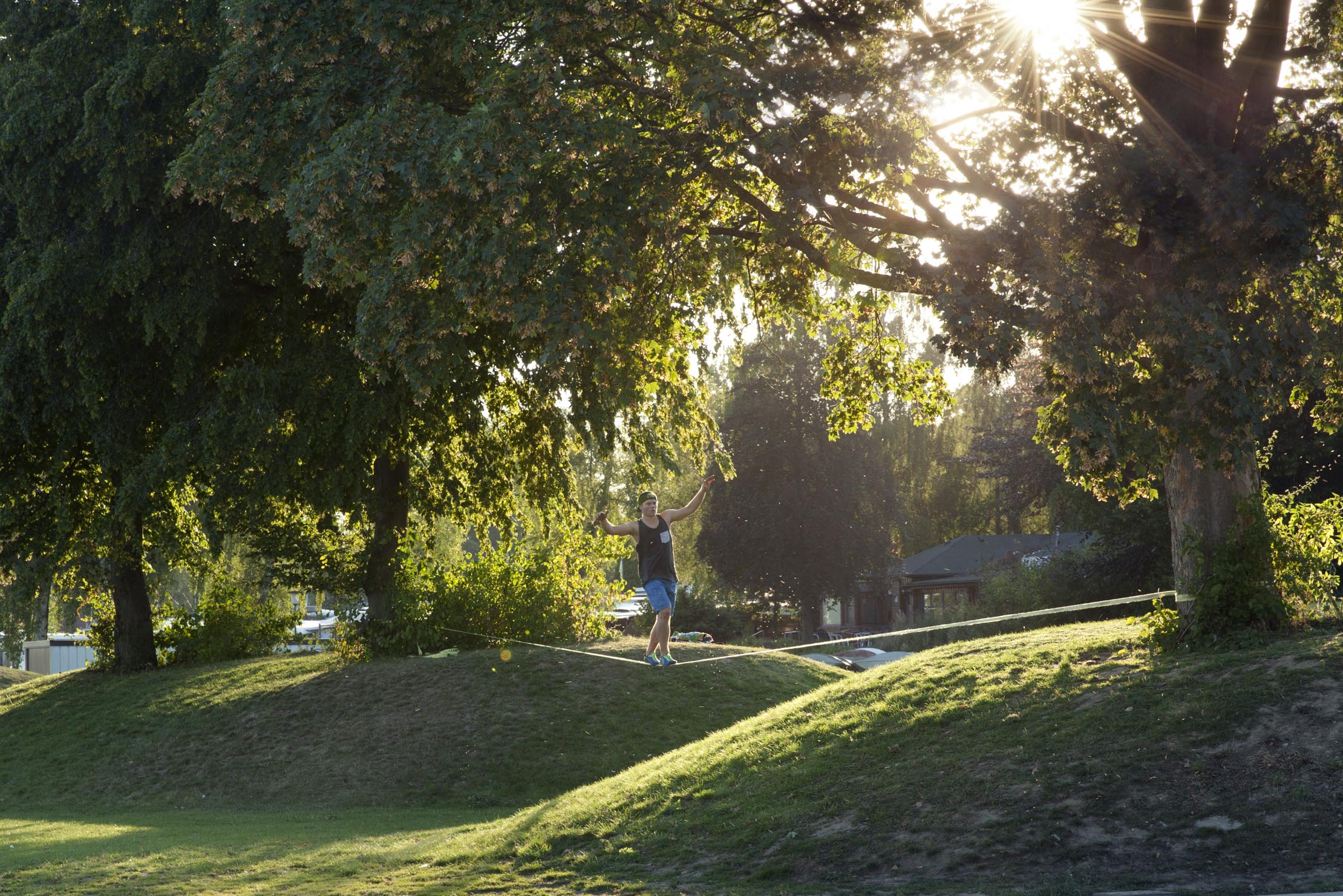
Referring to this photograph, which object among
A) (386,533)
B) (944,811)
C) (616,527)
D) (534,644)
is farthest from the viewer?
(386,533)

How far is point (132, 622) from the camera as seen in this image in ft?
78.7

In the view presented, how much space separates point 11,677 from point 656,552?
91.4 feet

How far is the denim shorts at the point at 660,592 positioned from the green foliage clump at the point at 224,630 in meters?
14.2

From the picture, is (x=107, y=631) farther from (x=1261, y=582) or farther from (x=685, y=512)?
(x=1261, y=582)

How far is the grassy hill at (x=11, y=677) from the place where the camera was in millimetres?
31625

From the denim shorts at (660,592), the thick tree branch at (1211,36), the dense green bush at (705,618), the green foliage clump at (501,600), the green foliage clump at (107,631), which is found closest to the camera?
the thick tree branch at (1211,36)

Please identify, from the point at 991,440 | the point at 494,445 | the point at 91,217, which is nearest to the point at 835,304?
the point at 494,445

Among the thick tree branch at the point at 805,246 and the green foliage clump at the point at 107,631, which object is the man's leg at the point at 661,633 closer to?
the thick tree branch at the point at 805,246

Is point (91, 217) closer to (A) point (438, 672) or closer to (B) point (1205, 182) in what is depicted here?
(A) point (438, 672)

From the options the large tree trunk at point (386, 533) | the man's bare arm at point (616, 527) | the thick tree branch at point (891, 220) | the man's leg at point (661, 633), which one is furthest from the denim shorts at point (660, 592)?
the large tree trunk at point (386, 533)

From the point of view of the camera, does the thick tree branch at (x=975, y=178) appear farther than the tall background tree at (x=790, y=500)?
No

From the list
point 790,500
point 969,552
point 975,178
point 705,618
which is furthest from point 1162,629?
point 969,552

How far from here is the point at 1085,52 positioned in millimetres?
11250

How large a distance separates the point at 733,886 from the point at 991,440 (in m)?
26.8
